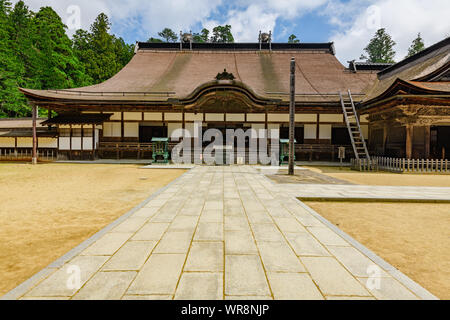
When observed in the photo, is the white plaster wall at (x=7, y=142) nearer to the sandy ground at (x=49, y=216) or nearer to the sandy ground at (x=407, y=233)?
the sandy ground at (x=49, y=216)

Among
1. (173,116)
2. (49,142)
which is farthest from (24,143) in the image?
(173,116)

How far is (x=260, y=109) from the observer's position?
14.1m

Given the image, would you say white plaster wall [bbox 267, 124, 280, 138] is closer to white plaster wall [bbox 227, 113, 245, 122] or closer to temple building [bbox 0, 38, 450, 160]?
temple building [bbox 0, 38, 450, 160]

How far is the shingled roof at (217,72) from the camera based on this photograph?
1435 cm

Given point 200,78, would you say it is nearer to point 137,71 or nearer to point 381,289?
point 137,71

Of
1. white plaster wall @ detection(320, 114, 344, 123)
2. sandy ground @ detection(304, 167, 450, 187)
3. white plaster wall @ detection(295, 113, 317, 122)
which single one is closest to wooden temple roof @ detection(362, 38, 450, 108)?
white plaster wall @ detection(320, 114, 344, 123)

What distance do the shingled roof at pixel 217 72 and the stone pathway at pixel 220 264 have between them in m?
11.0

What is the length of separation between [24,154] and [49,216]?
15.4 m

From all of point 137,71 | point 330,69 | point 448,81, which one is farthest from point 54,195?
point 330,69

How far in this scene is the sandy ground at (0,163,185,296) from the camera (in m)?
2.42

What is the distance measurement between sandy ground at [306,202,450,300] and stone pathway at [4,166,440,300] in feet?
1.21

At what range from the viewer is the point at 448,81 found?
11.3 m

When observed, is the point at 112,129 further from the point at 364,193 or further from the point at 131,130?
the point at 364,193

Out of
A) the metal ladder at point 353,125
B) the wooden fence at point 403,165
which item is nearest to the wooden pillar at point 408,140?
the wooden fence at point 403,165
